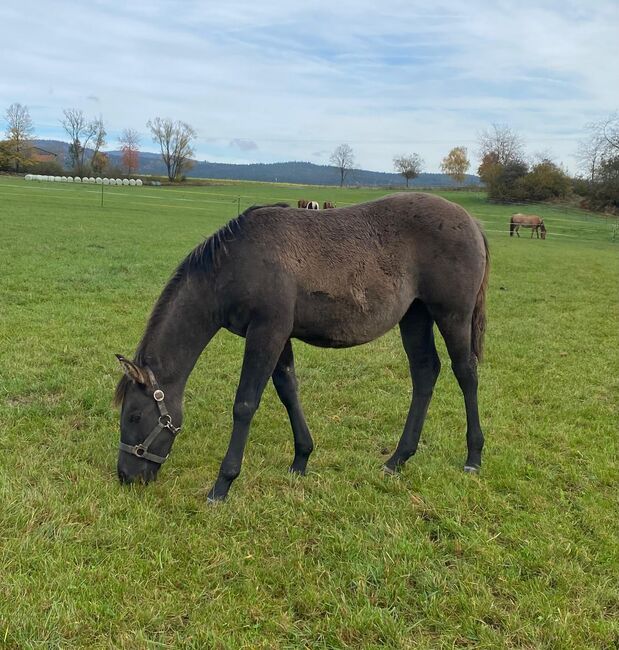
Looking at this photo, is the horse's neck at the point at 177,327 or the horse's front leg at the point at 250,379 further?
the horse's neck at the point at 177,327

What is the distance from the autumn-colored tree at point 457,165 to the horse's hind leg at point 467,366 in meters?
86.9

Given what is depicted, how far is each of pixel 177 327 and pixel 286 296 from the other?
30.3 inches

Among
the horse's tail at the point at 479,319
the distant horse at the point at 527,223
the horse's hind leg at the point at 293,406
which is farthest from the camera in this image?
the distant horse at the point at 527,223

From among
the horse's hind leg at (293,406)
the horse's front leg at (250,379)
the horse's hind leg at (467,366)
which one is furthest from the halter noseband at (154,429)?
the horse's hind leg at (467,366)

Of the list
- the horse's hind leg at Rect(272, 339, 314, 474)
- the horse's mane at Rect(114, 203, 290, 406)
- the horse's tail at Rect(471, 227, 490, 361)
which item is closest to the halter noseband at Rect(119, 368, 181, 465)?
the horse's mane at Rect(114, 203, 290, 406)

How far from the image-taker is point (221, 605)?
8.52 feet

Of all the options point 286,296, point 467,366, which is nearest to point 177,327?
point 286,296

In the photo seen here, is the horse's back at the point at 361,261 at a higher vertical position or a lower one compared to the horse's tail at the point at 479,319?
higher

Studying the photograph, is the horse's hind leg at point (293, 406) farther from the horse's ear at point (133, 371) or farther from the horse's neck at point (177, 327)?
the horse's ear at point (133, 371)

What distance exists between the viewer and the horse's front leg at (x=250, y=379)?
11.2 ft

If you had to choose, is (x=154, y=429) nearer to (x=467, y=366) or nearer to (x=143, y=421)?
(x=143, y=421)

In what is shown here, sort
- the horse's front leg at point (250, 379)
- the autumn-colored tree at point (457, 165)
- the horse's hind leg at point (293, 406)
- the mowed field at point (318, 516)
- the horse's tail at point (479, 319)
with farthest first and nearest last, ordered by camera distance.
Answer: the autumn-colored tree at point (457, 165) < the horse's tail at point (479, 319) < the horse's hind leg at point (293, 406) < the horse's front leg at point (250, 379) < the mowed field at point (318, 516)

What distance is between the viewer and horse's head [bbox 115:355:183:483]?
3.49 m

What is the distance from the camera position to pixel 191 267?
359cm
